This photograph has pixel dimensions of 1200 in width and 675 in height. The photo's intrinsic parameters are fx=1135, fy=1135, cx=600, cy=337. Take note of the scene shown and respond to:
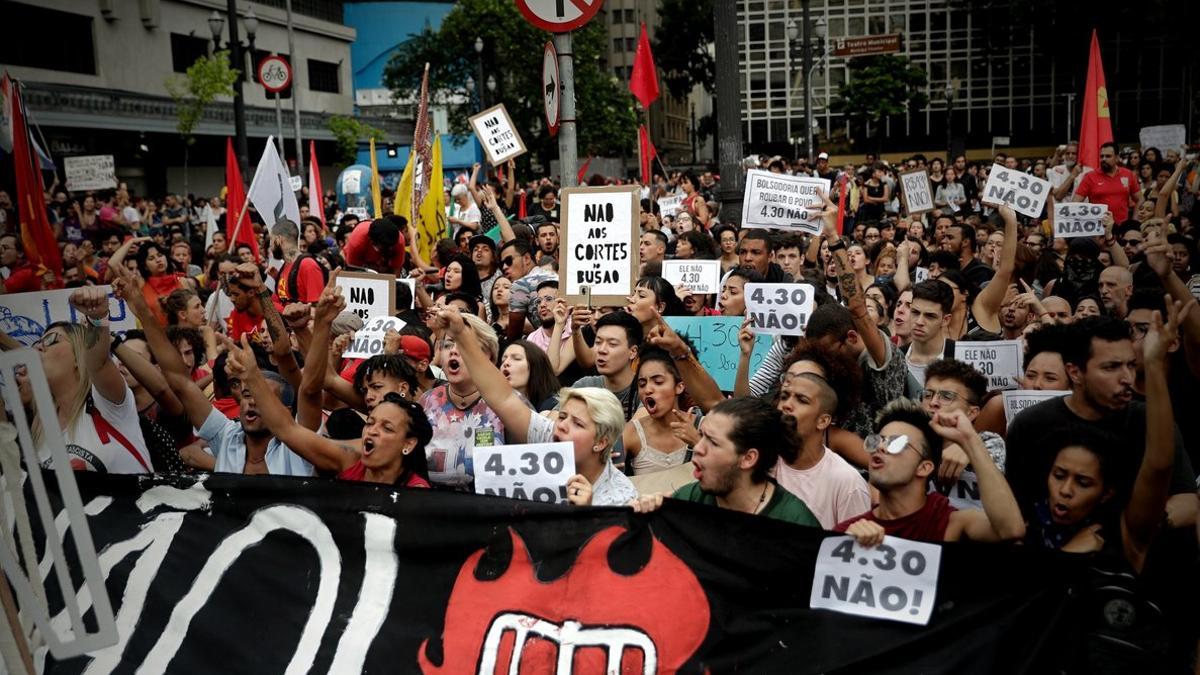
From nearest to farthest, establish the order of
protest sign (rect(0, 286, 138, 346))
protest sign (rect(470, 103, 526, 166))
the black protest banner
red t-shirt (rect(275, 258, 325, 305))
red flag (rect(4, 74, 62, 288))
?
1. the black protest banner
2. protest sign (rect(0, 286, 138, 346))
3. red t-shirt (rect(275, 258, 325, 305))
4. red flag (rect(4, 74, 62, 288))
5. protest sign (rect(470, 103, 526, 166))

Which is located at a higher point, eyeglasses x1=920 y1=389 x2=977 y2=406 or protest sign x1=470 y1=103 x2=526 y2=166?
protest sign x1=470 y1=103 x2=526 y2=166

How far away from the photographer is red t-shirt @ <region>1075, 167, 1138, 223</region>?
11.9 metres

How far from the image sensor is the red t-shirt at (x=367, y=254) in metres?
8.35

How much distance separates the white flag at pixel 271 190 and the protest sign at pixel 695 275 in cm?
429

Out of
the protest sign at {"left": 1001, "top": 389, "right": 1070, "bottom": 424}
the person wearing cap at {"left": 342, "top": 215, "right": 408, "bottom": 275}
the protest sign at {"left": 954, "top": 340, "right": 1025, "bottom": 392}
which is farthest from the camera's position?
the person wearing cap at {"left": 342, "top": 215, "right": 408, "bottom": 275}

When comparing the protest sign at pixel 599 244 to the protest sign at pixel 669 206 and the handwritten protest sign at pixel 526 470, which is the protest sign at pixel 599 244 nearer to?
the handwritten protest sign at pixel 526 470

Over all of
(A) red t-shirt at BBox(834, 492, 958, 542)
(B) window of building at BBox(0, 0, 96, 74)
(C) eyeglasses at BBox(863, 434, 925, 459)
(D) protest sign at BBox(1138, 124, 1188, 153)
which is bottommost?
(A) red t-shirt at BBox(834, 492, 958, 542)

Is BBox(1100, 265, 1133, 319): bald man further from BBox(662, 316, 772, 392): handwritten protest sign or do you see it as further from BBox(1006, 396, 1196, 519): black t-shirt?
BBox(1006, 396, 1196, 519): black t-shirt

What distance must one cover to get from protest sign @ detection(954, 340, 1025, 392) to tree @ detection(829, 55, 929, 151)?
169 ft

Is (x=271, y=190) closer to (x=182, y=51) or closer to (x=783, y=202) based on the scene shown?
(x=783, y=202)

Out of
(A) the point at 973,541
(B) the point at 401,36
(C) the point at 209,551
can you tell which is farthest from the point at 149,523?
(B) the point at 401,36

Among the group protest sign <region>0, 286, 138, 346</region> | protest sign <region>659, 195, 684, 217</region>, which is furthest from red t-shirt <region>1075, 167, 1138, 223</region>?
protest sign <region>0, 286, 138, 346</region>

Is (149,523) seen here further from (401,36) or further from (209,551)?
(401,36)

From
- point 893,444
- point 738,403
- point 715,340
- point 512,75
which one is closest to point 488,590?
point 738,403
